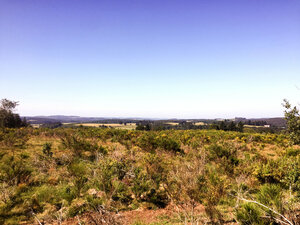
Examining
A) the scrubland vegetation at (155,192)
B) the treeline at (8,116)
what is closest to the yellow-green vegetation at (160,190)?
the scrubland vegetation at (155,192)

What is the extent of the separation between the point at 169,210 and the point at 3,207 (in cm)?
491

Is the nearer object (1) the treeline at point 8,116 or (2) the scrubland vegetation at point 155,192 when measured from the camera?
(2) the scrubland vegetation at point 155,192

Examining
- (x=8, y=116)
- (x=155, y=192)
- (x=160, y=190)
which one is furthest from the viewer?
(x=8, y=116)

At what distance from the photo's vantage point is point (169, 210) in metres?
4.56

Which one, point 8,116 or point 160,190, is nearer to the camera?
point 160,190

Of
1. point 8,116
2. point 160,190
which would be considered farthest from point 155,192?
point 8,116

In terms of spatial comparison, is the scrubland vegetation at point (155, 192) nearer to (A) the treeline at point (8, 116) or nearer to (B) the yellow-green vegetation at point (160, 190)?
(B) the yellow-green vegetation at point (160, 190)

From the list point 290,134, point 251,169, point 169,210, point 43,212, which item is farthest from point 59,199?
point 290,134

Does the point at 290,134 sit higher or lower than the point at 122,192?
higher

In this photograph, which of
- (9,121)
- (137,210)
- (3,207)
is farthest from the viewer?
(9,121)

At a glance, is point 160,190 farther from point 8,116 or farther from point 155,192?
point 8,116

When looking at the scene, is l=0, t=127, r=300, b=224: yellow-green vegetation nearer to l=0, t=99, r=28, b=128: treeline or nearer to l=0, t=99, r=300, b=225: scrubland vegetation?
l=0, t=99, r=300, b=225: scrubland vegetation

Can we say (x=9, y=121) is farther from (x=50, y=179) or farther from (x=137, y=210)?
(x=137, y=210)

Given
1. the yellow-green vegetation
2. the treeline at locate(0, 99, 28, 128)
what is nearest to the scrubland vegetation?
the yellow-green vegetation
